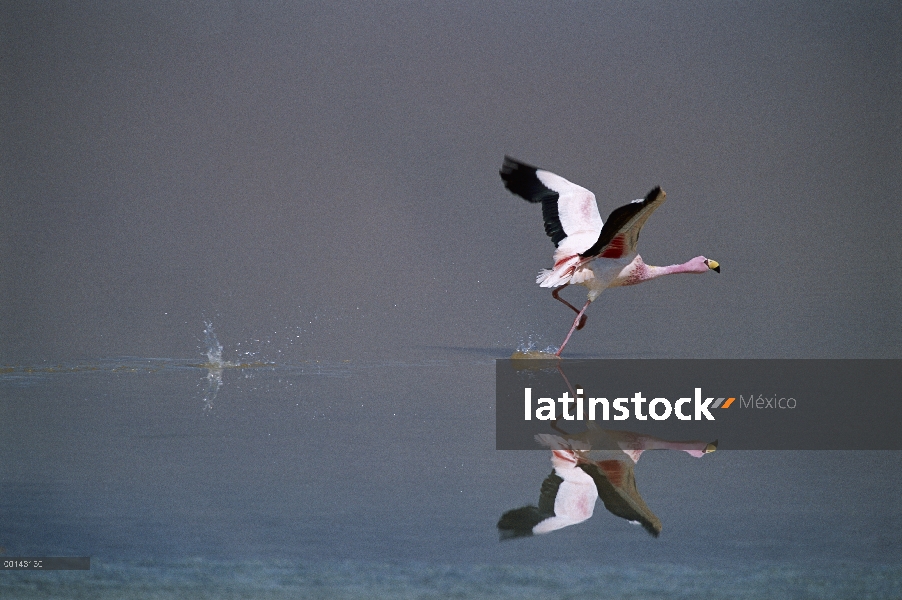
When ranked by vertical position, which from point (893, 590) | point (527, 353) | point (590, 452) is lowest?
point (893, 590)

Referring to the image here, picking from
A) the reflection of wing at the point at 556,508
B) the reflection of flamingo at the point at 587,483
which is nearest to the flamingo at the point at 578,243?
the reflection of flamingo at the point at 587,483

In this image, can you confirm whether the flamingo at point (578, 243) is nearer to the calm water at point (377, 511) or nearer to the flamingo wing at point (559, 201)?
the flamingo wing at point (559, 201)

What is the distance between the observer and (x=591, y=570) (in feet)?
7.25

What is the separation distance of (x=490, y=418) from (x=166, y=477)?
4.58 ft

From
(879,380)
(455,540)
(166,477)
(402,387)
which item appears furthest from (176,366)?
(879,380)

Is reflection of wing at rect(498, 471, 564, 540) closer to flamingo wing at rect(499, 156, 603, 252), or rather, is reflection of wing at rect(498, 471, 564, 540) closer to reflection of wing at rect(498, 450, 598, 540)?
reflection of wing at rect(498, 450, 598, 540)

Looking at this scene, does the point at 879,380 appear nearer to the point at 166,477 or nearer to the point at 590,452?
the point at 590,452

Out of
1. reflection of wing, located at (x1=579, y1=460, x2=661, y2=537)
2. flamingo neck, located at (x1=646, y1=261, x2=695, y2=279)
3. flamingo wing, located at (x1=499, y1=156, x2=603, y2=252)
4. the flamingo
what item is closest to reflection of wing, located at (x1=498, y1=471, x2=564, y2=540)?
reflection of wing, located at (x1=579, y1=460, x2=661, y2=537)

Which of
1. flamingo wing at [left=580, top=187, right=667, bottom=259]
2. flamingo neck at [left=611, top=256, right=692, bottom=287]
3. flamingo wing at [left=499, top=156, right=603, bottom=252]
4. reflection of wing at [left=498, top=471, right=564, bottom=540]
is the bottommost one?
reflection of wing at [left=498, top=471, right=564, bottom=540]

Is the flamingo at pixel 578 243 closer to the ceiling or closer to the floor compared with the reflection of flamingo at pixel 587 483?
closer to the ceiling

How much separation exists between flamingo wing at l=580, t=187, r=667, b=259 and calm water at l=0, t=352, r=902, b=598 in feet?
2.90

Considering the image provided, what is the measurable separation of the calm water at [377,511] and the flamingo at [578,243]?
0.93 metres

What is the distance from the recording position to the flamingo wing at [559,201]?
486 centimetres

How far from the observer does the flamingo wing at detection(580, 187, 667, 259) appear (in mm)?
3684
